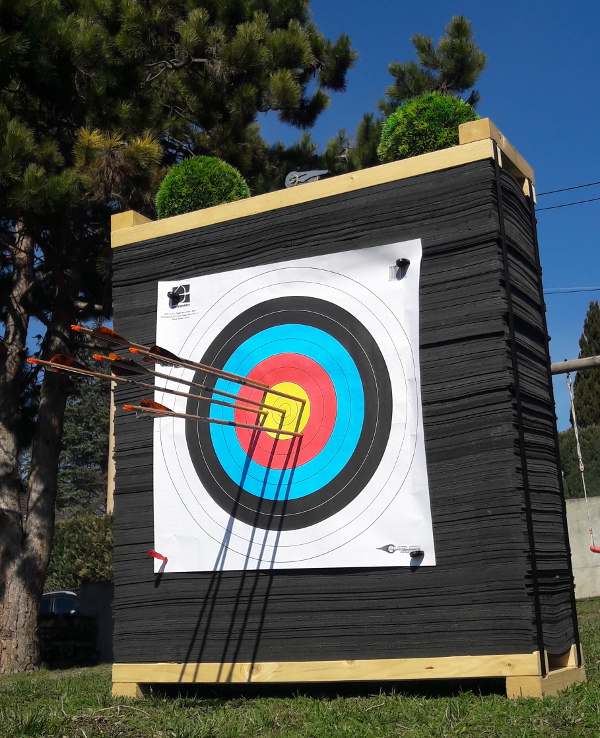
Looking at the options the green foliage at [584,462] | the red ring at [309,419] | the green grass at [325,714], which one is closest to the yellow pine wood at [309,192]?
the red ring at [309,419]

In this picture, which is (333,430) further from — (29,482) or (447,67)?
(447,67)

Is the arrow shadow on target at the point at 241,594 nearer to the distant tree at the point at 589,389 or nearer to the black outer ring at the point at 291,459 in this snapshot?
the black outer ring at the point at 291,459

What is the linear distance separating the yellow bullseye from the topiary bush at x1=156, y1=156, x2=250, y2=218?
1.45 meters

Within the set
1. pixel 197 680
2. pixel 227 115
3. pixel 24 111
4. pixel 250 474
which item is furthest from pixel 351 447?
pixel 227 115

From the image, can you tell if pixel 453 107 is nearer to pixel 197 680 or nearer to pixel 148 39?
pixel 197 680

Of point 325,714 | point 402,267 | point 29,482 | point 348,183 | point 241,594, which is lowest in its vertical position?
point 325,714

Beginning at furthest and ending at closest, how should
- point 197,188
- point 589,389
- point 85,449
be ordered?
point 85,449
point 589,389
point 197,188

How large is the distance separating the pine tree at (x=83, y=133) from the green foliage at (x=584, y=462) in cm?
872

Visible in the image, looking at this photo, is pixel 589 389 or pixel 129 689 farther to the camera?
pixel 589 389

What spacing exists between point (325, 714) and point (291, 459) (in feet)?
4.19

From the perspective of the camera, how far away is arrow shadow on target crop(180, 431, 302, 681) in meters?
4.17

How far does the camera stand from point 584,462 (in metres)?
15.6

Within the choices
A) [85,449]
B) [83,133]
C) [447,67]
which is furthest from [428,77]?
[85,449]

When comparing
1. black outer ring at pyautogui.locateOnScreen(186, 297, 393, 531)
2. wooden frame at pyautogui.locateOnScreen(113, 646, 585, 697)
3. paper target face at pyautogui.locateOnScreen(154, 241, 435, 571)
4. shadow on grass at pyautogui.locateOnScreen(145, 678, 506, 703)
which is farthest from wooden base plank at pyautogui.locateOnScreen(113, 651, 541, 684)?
black outer ring at pyautogui.locateOnScreen(186, 297, 393, 531)
